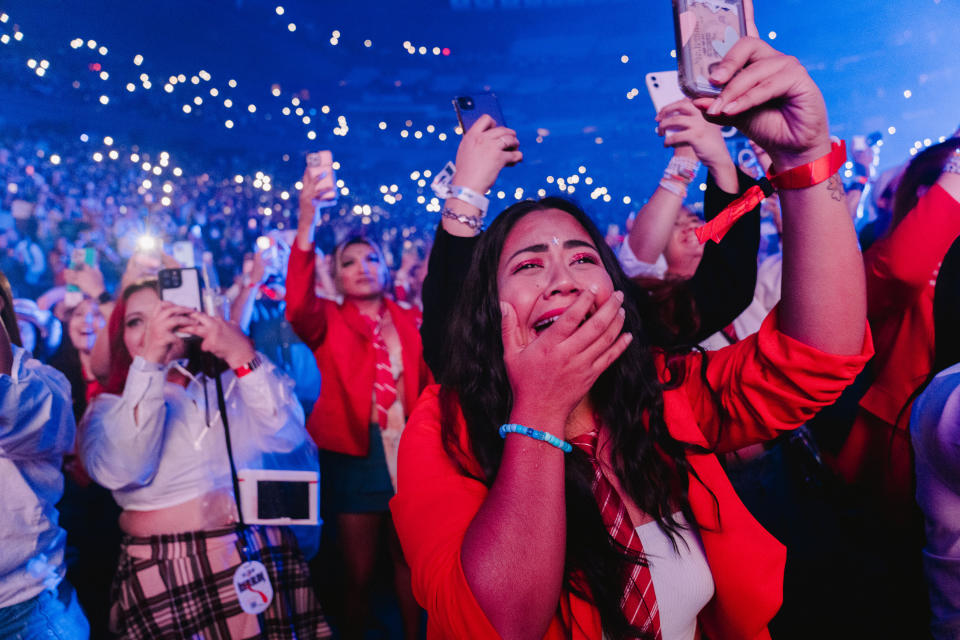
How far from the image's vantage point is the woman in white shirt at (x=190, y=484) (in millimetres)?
1839

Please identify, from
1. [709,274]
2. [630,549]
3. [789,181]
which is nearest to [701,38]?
[789,181]

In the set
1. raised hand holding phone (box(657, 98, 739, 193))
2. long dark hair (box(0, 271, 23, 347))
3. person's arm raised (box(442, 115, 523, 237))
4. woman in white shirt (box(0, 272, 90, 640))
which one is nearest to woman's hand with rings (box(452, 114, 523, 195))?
person's arm raised (box(442, 115, 523, 237))

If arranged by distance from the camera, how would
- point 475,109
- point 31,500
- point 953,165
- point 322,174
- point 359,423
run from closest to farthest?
point 31,500
point 475,109
point 953,165
point 322,174
point 359,423

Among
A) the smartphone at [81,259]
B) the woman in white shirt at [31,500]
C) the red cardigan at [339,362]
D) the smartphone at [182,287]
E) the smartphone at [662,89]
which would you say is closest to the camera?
the woman in white shirt at [31,500]

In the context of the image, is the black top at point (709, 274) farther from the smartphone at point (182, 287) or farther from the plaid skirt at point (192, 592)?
the plaid skirt at point (192, 592)

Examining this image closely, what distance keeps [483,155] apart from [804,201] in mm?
888

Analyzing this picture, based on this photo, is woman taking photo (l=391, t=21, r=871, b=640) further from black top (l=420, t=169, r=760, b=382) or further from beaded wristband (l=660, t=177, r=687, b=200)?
beaded wristband (l=660, t=177, r=687, b=200)

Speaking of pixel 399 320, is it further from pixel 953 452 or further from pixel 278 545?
pixel 953 452

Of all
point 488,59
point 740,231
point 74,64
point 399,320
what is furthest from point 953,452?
point 488,59

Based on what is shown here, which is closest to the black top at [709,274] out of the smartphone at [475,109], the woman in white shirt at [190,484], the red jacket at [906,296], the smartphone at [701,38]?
the smartphone at [475,109]

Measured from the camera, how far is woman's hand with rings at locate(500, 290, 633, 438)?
792 mm

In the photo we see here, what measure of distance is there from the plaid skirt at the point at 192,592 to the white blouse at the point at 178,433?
6.7 inches

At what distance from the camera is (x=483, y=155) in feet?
4.95

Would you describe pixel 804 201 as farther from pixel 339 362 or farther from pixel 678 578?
pixel 339 362
